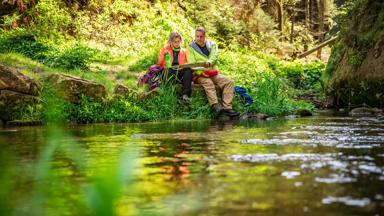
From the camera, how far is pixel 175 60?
11656mm

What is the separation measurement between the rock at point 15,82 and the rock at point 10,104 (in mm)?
100

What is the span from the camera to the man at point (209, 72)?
11336 mm

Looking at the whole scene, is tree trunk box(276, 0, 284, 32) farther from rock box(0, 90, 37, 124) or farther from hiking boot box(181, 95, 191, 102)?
rock box(0, 90, 37, 124)

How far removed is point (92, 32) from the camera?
19.4m

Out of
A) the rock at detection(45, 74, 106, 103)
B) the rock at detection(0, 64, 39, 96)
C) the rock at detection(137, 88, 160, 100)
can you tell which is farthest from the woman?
the rock at detection(0, 64, 39, 96)

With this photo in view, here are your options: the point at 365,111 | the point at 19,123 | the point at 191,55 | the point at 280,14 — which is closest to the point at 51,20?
the point at 191,55

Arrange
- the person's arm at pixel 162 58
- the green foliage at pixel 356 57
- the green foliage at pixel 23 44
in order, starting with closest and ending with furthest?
the person's arm at pixel 162 58 < the green foliage at pixel 356 57 < the green foliage at pixel 23 44

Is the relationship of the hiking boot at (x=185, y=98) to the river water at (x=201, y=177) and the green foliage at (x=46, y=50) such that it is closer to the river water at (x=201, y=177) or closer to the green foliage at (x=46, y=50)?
the green foliage at (x=46, y=50)

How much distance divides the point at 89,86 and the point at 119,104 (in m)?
0.67

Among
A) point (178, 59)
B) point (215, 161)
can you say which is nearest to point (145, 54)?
point (178, 59)

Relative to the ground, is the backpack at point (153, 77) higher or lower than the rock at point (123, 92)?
higher

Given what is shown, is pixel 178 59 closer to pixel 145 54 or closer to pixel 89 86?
pixel 89 86

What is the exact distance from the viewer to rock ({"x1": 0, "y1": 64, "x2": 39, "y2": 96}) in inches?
390

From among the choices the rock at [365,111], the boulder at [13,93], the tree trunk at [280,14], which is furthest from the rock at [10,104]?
the tree trunk at [280,14]
